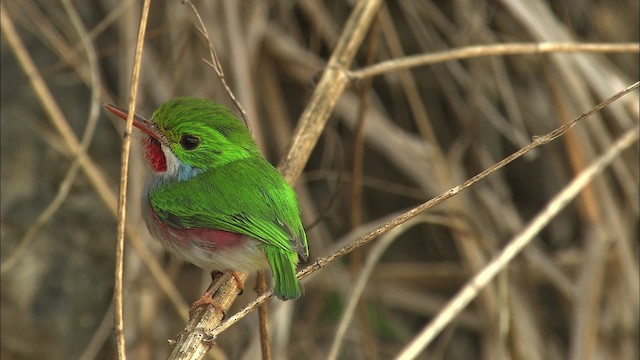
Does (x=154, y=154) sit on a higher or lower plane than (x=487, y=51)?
lower

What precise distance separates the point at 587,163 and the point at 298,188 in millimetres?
1370

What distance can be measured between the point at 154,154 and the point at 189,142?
0.15 m

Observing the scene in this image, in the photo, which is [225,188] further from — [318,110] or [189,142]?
[318,110]

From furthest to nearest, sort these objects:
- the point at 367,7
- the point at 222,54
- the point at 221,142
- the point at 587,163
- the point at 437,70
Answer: the point at 437,70 < the point at 222,54 < the point at 587,163 < the point at 367,7 < the point at 221,142

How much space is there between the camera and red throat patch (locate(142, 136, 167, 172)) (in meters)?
2.95

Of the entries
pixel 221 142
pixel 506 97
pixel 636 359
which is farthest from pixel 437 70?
pixel 221 142

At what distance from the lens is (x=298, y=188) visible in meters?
4.35

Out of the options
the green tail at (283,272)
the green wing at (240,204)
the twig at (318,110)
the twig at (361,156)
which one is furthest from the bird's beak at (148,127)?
the twig at (361,156)

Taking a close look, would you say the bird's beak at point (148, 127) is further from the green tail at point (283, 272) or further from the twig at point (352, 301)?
the twig at point (352, 301)

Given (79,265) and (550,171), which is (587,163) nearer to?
(550,171)

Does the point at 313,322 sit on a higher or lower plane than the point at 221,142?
higher

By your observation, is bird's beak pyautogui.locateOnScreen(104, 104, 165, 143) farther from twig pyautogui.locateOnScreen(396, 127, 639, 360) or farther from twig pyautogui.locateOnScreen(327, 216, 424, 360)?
twig pyautogui.locateOnScreen(396, 127, 639, 360)

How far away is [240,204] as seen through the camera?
2756 mm

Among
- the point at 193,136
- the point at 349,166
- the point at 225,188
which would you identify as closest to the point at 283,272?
the point at 225,188
